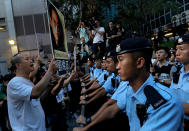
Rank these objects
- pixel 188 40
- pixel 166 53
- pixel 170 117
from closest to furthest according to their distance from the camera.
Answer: pixel 170 117, pixel 188 40, pixel 166 53

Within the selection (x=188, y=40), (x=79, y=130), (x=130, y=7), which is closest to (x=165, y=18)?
(x=130, y=7)

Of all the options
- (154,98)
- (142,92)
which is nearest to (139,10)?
(142,92)

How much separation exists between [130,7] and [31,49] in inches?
629

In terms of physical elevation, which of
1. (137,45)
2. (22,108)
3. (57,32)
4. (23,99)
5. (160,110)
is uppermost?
(57,32)

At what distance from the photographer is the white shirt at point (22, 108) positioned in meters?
2.46

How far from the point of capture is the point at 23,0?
904 inches

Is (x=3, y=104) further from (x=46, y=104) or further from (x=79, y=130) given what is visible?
(x=79, y=130)

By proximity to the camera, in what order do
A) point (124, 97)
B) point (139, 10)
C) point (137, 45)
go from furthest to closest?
1. point (139, 10)
2. point (124, 97)
3. point (137, 45)

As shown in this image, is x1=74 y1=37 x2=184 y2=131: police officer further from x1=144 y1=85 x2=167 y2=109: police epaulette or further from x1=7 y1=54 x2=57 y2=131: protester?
x1=7 y1=54 x2=57 y2=131: protester

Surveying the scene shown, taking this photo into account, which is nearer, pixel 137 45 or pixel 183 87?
pixel 137 45

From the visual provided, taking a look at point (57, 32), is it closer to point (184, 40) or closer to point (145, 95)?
point (184, 40)

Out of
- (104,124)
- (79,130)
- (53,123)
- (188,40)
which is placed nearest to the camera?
(79,130)

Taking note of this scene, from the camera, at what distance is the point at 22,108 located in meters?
2.57

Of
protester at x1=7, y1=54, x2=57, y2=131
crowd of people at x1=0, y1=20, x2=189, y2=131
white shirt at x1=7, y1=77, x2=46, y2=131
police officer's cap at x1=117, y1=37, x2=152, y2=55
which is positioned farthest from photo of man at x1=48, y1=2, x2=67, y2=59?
police officer's cap at x1=117, y1=37, x2=152, y2=55
